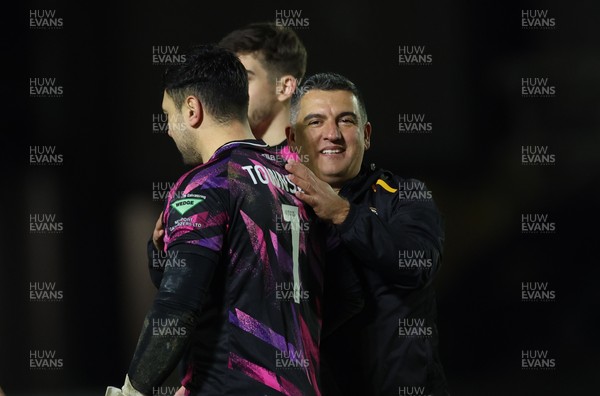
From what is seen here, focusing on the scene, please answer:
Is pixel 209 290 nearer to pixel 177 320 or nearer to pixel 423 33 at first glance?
pixel 177 320

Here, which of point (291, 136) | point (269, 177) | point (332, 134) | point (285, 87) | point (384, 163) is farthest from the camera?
point (384, 163)

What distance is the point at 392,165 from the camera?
500cm

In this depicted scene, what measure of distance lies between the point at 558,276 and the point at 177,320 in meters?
3.58

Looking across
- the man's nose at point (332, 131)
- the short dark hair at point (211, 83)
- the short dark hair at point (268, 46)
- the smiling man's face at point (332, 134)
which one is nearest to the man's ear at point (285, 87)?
the short dark hair at point (268, 46)

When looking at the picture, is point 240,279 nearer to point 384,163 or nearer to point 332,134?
point 332,134

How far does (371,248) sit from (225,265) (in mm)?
581

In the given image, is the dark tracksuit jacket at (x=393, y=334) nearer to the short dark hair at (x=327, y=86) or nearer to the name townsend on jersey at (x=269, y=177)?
the short dark hair at (x=327, y=86)

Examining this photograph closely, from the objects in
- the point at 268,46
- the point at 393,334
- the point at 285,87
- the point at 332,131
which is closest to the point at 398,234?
the point at 393,334

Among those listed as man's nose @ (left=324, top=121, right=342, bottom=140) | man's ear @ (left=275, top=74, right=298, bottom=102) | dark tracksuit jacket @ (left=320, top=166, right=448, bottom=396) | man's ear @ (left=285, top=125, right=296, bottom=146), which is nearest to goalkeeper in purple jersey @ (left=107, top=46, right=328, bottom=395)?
dark tracksuit jacket @ (left=320, top=166, right=448, bottom=396)

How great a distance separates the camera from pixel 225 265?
203 centimetres

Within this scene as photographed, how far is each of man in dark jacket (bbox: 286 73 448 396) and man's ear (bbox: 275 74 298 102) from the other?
0.44m

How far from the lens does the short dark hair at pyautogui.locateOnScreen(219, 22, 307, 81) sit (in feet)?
11.4

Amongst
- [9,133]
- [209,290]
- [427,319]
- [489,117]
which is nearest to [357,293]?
[427,319]

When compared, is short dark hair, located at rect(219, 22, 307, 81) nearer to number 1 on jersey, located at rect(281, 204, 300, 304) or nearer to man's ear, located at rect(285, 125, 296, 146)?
man's ear, located at rect(285, 125, 296, 146)
